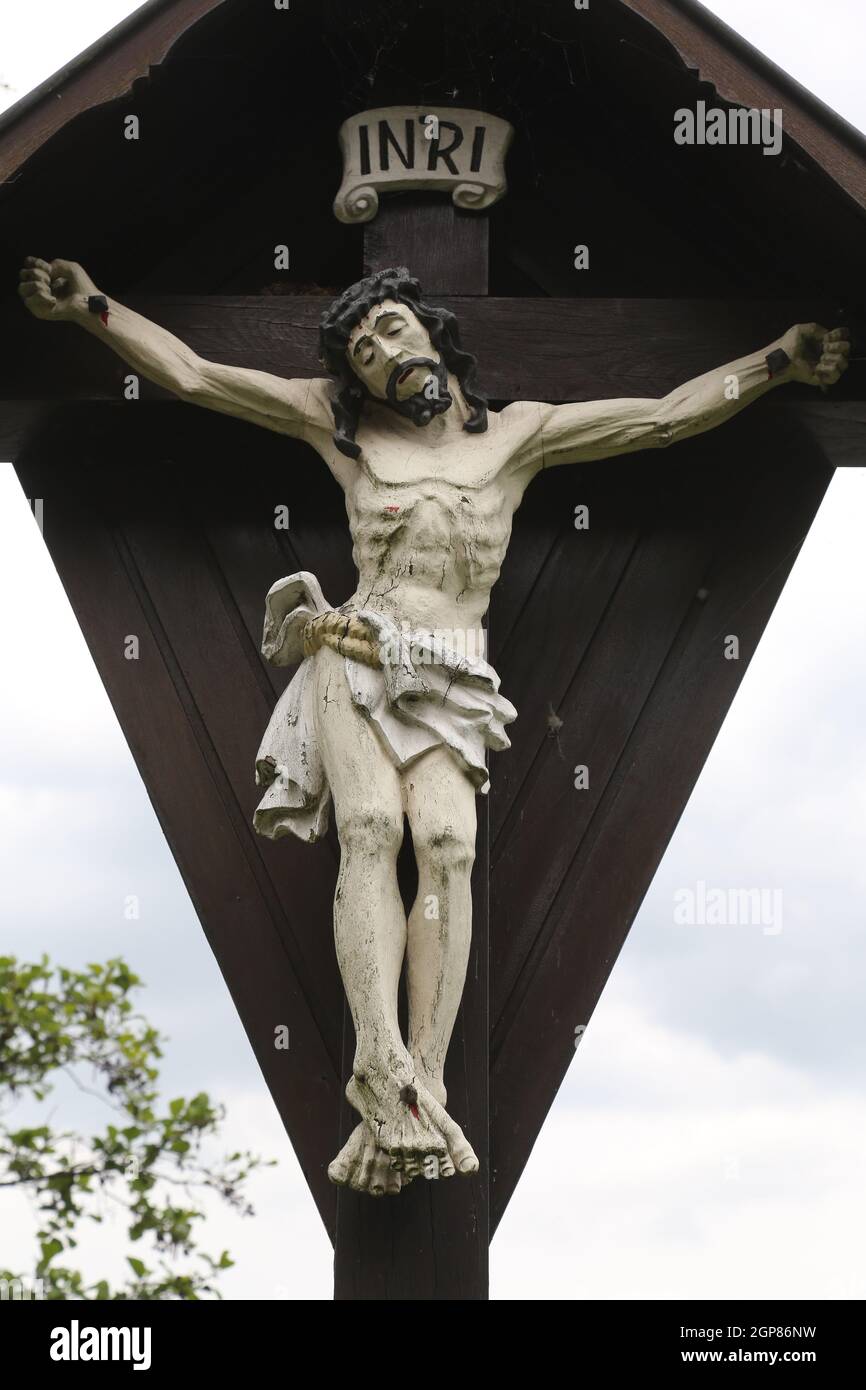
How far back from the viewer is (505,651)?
6.77 m

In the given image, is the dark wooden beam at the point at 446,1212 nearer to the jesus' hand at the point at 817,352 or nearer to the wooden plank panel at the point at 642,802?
the wooden plank panel at the point at 642,802

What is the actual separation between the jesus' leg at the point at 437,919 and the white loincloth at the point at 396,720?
103 millimetres

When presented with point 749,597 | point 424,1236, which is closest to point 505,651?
point 749,597

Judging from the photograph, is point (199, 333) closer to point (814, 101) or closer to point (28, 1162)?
point (814, 101)

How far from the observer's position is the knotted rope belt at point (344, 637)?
6.11m

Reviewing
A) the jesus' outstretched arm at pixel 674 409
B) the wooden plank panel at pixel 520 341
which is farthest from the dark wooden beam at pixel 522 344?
the jesus' outstretched arm at pixel 674 409

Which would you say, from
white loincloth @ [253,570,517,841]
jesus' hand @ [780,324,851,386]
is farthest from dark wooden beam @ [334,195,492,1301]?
jesus' hand @ [780,324,851,386]

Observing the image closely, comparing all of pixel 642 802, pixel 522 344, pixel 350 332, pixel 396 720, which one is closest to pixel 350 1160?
pixel 396 720

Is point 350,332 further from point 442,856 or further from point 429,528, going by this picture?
point 442,856

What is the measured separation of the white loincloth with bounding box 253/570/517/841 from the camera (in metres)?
6.05

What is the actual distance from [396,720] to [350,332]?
36.3 inches

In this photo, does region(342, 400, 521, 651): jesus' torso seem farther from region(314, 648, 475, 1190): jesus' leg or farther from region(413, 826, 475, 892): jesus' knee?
region(413, 826, 475, 892): jesus' knee

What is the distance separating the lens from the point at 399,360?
633 centimetres

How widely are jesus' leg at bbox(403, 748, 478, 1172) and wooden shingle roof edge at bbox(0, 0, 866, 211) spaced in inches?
64.7
